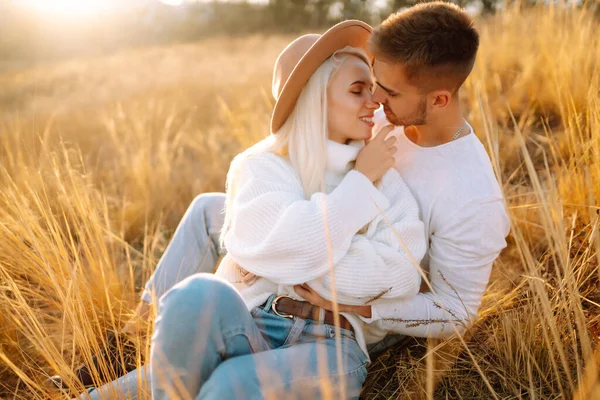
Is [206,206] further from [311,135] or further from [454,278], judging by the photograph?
[454,278]

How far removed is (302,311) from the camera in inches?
80.4

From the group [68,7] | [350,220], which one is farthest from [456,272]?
[68,7]

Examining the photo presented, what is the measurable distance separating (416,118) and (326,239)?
0.74 m

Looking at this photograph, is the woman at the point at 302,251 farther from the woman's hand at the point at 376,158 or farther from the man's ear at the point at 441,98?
the man's ear at the point at 441,98

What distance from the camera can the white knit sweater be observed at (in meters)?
1.93

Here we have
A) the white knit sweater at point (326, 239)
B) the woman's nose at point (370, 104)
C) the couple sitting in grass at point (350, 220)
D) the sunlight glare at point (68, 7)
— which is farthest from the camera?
the sunlight glare at point (68, 7)

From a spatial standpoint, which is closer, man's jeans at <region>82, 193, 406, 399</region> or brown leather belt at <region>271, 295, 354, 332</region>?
brown leather belt at <region>271, 295, 354, 332</region>

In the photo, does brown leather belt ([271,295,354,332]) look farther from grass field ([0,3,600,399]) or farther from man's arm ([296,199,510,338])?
grass field ([0,3,600,399])

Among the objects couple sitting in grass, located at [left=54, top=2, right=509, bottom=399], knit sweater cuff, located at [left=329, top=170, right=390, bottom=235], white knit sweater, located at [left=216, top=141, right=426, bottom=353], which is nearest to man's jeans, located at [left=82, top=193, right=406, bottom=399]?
couple sitting in grass, located at [left=54, top=2, right=509, bottom=399]

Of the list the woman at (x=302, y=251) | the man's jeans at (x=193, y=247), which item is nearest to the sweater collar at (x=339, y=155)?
the woman at (x=302, y=251)

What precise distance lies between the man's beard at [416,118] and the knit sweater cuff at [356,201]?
0.37 m

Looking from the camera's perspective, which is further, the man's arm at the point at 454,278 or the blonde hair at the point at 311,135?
the blonde hair at the point at 311,135

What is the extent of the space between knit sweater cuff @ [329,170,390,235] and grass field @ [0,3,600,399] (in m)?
0.50

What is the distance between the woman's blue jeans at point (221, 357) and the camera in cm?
160
